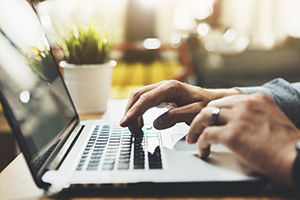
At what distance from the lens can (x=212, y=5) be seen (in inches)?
137

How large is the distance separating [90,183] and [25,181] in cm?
12

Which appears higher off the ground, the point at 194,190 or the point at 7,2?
Answer: the point at 7,2

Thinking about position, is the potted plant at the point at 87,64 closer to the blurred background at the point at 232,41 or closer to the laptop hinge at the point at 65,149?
the laptop hinge at the point at 65,149

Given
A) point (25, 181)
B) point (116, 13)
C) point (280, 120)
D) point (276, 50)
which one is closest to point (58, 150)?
point (25, 181)

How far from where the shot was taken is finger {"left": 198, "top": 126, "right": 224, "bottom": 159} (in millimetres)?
381

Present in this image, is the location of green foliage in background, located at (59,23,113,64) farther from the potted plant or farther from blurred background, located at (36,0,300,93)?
blurred background, located at (36,0,300,93)

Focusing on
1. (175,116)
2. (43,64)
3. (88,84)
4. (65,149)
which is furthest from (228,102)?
(88,84)

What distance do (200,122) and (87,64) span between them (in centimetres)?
52

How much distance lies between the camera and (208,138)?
0.39m

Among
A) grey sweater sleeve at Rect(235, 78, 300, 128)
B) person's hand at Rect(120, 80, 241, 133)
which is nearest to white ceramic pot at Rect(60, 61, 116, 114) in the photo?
person's hand at Rect(120, 80, 241, 133)

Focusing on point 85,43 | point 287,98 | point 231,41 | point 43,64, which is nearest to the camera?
point 43,64

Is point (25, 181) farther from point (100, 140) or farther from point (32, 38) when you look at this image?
point (32, 38)

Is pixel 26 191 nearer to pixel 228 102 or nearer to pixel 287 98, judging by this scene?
pixel 228 102

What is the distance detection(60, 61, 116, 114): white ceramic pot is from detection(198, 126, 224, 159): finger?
50 cm
